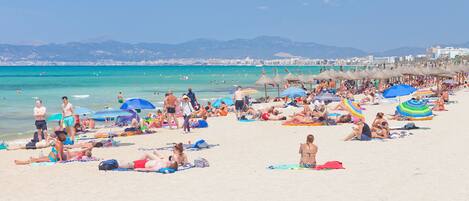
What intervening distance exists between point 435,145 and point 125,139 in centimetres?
678

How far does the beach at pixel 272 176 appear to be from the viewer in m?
7.59

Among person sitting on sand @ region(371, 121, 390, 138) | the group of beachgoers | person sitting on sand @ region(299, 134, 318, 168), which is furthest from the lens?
person sitting on sand @ region(371, 121, 390, 138)

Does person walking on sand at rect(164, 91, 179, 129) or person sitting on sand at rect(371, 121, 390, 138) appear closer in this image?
person sitting on sand at rect(371, 121, 390, 138)

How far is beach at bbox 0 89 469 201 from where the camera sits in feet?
24.9

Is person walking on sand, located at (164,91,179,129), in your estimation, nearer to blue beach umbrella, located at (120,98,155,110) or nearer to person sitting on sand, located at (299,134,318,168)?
blue beach umbrella, located at (120,98,155,110)

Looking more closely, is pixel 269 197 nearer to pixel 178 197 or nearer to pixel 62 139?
pixel 178 197

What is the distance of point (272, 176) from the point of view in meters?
8.77

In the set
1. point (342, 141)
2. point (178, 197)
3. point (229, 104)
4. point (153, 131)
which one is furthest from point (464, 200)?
point (229, 104)

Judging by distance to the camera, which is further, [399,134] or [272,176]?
[399,134]

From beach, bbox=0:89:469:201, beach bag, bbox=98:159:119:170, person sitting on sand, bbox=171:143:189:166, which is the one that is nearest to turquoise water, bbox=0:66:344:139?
beach, bbox=0:89:469:201

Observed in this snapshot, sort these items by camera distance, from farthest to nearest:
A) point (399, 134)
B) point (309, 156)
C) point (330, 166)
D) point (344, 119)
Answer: point (344, 119) < point (399, 134) < point (309, 156) < point (330, 166)

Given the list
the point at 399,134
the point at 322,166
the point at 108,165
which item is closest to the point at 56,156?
the point at 108,165

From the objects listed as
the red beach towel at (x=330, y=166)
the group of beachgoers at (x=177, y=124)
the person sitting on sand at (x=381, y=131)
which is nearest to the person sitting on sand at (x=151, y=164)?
the group of beachgoers at (x=177, y=124)

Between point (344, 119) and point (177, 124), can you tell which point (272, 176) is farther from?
point (344, 119)
